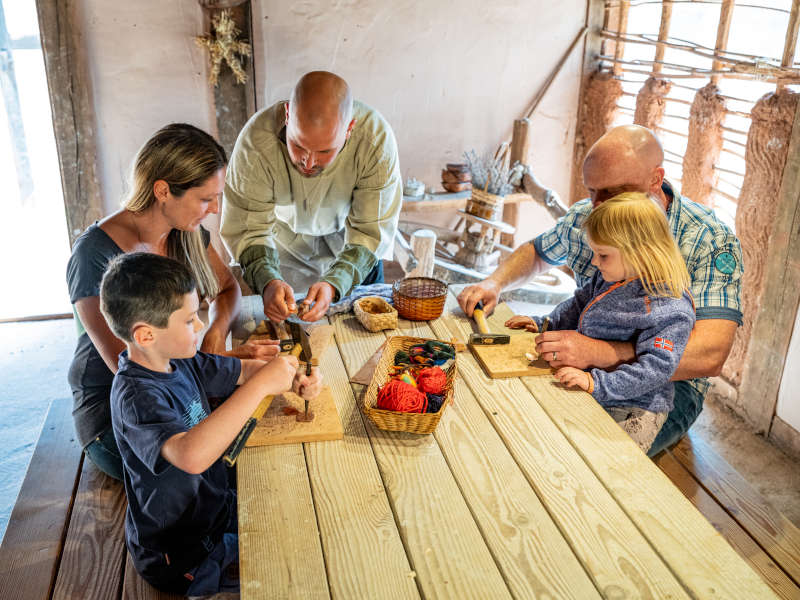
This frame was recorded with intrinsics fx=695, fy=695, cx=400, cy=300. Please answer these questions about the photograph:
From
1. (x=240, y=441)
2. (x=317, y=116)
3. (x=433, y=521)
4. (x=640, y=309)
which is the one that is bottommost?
→ (x=433, y=521)

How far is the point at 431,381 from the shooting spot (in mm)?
1938

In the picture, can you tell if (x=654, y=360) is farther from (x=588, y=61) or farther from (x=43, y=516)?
(x=588, y=61)

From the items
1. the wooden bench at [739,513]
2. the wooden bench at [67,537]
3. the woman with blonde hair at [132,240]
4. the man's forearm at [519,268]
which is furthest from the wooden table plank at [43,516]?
the wooden bench at [739,513]

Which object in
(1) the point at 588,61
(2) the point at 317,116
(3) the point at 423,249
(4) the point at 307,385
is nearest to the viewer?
(4) the point at 307,385

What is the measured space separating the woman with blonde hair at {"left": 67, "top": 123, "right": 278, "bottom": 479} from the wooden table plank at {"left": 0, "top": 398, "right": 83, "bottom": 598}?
130 millimetres

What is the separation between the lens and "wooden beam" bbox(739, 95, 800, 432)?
3.43 meters

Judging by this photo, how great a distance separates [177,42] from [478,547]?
4.12 metres

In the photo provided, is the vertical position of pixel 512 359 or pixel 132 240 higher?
pixel 132 240

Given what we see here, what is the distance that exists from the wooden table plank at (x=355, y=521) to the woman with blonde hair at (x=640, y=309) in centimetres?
72

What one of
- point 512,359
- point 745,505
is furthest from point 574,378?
point 745,505

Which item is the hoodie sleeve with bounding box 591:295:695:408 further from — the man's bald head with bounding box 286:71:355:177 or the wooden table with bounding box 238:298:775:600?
the man's bald head with bounding box 286:71:355:177

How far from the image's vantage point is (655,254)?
6.93 ft

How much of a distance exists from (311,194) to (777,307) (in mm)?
2450

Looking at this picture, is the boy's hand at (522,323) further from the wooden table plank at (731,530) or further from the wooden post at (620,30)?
the wooden post at (620,30)
